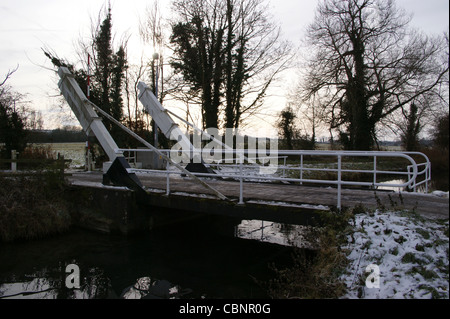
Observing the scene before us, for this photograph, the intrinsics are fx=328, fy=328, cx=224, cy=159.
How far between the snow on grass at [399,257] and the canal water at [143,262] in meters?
1.56

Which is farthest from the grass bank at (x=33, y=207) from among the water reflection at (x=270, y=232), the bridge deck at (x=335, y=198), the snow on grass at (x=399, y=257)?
the snow on grass at (x=399, y=257)

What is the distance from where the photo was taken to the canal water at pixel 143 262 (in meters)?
6.25

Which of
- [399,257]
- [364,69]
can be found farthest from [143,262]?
[364,69]

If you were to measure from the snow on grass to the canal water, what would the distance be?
1.56 meters

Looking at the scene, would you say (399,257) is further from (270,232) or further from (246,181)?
(246,181)

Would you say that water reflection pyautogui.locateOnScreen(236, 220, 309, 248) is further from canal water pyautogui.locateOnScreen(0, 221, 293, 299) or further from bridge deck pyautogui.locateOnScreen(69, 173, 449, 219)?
bridge deck pyautogui.locateOnScreen(69, 173, 449, 219)

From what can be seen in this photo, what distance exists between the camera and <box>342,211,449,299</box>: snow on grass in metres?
4.01

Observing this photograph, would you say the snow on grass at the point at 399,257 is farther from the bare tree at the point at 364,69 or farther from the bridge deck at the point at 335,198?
the bare tree at the point at 364,69

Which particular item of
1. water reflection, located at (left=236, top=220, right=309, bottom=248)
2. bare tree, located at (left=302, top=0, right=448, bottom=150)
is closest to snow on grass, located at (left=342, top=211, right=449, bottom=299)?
water reflection, located at (left=236, top=220, right=309, bottom=248)

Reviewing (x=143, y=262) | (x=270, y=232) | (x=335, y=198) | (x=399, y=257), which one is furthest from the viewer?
(x=270, y=232)

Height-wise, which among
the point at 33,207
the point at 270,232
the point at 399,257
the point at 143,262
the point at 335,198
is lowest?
the point at 143,262

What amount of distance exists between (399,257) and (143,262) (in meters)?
5.48

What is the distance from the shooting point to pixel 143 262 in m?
7.68
